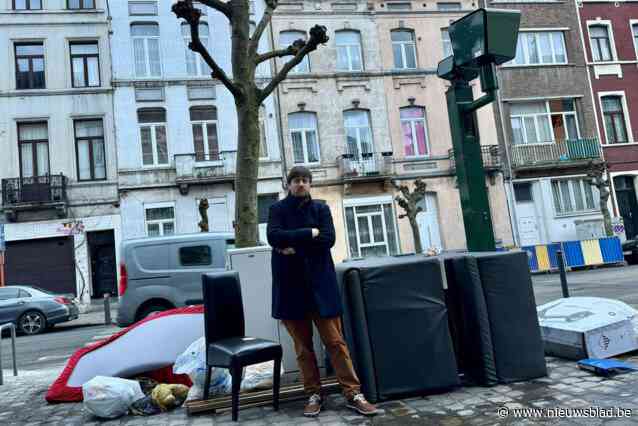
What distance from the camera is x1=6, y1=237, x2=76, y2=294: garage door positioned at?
62.7ft

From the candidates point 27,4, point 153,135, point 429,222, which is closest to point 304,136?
point 153,135

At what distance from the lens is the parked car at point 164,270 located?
1054cm

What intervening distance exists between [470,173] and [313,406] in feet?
8.95

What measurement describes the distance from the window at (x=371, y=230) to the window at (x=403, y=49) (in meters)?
7.03

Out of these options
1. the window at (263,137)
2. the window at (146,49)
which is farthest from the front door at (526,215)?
the window at (146,49)

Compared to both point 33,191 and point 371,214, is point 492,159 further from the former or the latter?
point 33,191

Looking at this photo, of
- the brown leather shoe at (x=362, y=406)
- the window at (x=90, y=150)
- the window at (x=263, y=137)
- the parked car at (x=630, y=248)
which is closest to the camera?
the brown leather shoe at (x=362, y=406)

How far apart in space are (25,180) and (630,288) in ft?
66.8

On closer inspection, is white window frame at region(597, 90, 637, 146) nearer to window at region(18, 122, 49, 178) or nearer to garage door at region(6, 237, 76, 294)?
garage door at region(6, 237, 76, 294)

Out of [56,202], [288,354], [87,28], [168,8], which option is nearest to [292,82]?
[168,8]

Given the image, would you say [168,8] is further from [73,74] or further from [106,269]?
[106,269]

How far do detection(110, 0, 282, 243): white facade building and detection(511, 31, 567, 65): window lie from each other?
13.1 m

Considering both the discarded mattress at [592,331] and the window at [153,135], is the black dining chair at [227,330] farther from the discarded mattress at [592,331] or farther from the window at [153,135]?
the window at [153,135]

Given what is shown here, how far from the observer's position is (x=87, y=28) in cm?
2098
